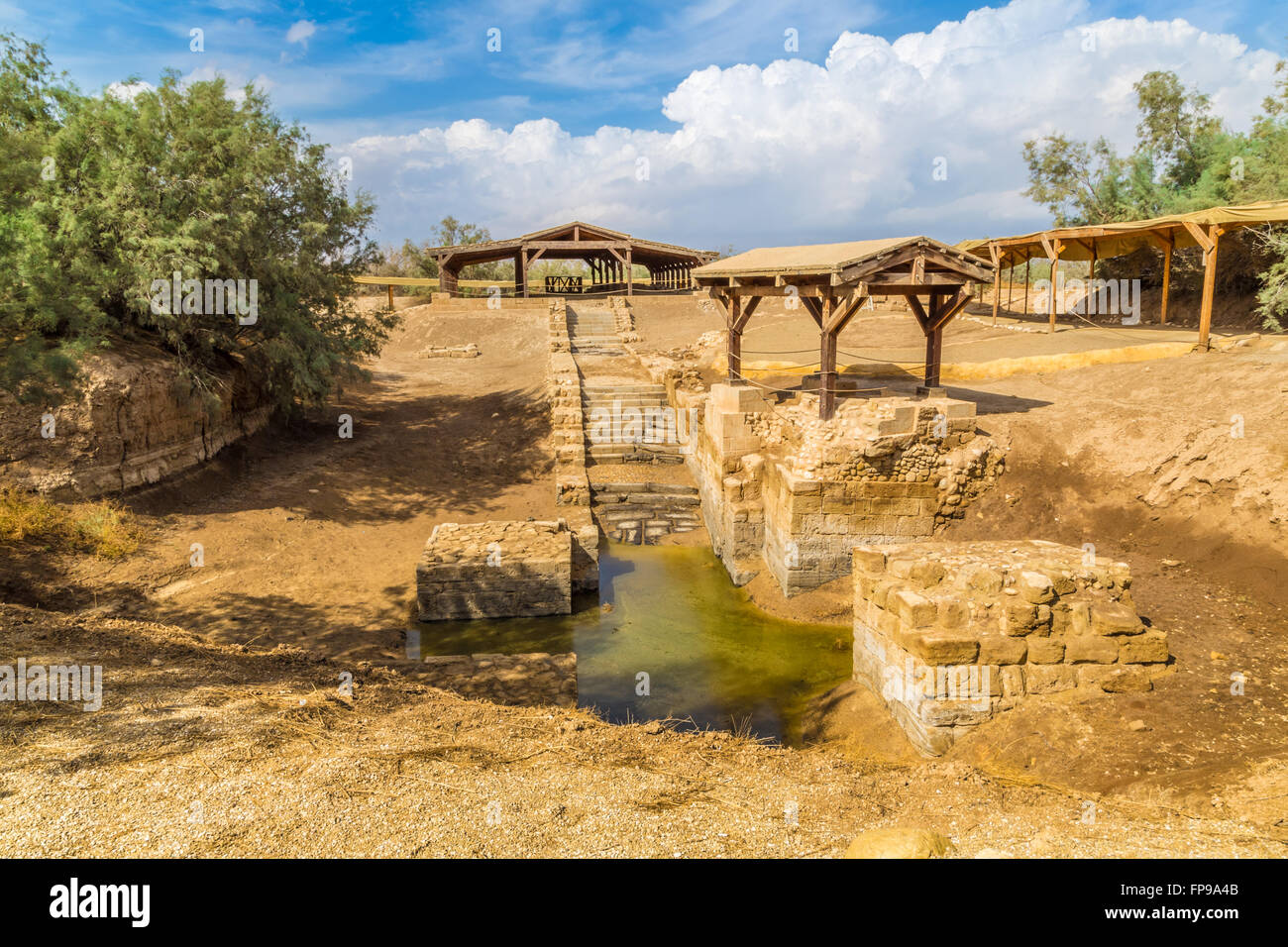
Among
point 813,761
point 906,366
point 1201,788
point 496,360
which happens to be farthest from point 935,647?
point 496,360

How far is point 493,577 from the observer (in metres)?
9.26

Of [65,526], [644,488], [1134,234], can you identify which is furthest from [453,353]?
[1134,234]

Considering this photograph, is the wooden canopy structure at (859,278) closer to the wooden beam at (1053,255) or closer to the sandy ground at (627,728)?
the sandy ground at (627,728)

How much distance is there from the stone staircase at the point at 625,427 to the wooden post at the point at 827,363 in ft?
17.9

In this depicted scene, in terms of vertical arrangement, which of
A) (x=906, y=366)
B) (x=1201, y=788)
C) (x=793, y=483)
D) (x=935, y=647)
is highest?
(x=906, y=366)

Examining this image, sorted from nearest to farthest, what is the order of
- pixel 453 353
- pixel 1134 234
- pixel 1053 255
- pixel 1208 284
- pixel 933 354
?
pixel 933 354
pixel 1208 284
pixel 1134 234
pixel 1053 255
pixel 453 353

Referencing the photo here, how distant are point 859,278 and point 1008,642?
5246 millimetres

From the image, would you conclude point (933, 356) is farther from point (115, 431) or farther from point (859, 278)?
point (115, 431)

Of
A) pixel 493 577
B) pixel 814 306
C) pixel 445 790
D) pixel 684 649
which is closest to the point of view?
pixel 445 790

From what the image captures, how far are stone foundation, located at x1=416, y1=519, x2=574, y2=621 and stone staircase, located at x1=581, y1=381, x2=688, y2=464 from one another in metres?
5.41

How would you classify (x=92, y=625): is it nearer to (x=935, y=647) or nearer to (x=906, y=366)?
(x=935, y=647)

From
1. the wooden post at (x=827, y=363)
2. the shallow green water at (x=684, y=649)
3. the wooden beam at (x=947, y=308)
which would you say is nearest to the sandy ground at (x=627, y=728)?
the shallow green water at (x=684, y=649)

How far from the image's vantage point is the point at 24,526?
28.6ft
